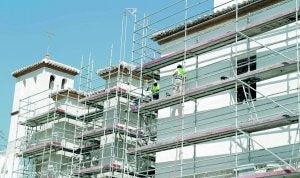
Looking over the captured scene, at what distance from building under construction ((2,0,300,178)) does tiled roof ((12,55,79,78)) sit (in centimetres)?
448

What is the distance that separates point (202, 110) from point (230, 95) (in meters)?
1.10

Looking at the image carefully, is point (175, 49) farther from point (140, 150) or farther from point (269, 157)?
point (269, 157)

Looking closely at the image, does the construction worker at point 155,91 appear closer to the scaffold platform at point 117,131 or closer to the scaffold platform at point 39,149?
the scaffold platform at point 117,131

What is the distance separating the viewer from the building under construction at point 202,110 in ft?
51.6

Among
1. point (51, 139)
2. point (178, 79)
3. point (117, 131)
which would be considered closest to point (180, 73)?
point (178, 79)

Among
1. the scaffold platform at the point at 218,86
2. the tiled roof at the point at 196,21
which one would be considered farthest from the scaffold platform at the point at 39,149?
the tiled roof at the point at 196,21

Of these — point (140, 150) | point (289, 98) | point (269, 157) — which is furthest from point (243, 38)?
point (140, 150)

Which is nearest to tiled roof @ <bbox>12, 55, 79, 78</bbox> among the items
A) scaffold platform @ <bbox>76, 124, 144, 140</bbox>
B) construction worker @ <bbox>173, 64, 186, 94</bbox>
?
scaffold platform @ <bbox>76, 124, 144, 140</bbox>

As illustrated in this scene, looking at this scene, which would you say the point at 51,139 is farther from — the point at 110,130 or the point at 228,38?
the point at 228,38

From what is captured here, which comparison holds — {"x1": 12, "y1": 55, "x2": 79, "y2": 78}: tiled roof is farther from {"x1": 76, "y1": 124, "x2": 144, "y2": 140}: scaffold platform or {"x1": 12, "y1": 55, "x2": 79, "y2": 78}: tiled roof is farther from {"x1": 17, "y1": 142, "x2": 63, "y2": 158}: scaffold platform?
{"x1": 76, "y1": 124, "x2": 144, "y2": 140}: scaffold platform

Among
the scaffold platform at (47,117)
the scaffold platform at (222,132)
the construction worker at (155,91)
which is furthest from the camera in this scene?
the scaffold platform at (47,117)

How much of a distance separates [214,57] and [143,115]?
4393 mm

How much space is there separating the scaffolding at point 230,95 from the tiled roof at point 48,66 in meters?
10.3

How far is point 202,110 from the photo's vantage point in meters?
Answer: 18.4
